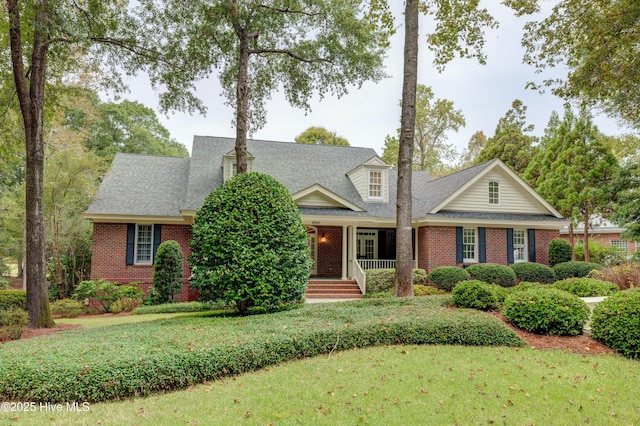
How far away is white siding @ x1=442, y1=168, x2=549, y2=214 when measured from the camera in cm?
1689

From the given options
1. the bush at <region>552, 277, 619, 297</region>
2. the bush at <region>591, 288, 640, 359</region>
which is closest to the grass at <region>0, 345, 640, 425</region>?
the bush at <region>591, 288, 640, 359</region>

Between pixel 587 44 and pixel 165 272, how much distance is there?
48.3ft

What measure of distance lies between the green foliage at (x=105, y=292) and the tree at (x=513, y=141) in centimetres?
2493

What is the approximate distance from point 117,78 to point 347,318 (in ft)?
35.1

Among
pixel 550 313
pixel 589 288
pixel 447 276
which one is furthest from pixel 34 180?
pixel 589 288

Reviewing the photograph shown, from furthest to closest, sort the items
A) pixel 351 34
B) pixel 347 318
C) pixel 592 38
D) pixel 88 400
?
pixel 351 34, pixel 592 38, pixel 347 318, pixel 88 400

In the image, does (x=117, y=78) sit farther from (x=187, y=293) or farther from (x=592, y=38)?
(x=592, y=38)

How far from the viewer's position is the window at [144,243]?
1518 centimetres

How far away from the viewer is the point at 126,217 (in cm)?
1462

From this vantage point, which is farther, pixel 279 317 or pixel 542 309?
pixel 279 317

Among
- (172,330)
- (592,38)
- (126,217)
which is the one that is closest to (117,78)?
(126,217)

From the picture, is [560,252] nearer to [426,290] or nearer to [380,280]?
[426,290]

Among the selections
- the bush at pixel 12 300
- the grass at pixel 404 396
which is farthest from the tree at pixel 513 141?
the bush at pixel 12 300

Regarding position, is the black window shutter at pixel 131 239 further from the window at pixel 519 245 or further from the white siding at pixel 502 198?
the window at pixel 519 245
